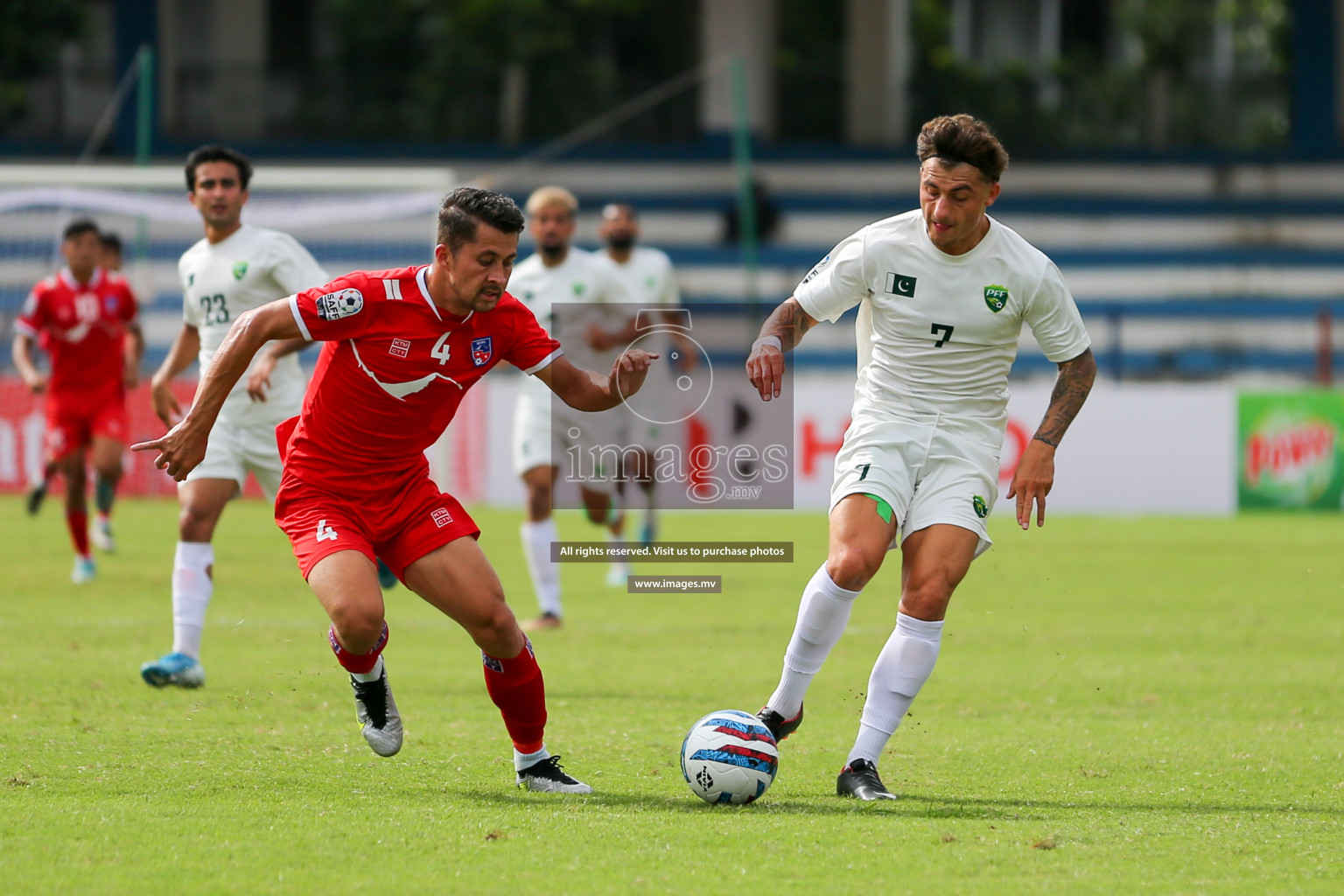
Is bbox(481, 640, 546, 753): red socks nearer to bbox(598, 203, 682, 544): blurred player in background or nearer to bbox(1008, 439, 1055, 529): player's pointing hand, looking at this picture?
bbox(1008, 439, 1055, 529): player's pointing hand

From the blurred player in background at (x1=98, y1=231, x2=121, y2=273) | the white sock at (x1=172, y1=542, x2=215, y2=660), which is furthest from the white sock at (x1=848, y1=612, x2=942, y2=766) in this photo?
the blurred player in background at (x1=98, y1=231, x2=121, y2=273)

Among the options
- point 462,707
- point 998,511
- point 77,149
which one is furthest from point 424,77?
point 462,707

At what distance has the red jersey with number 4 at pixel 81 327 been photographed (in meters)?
12.2

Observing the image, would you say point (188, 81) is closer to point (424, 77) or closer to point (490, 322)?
point (424, 77)

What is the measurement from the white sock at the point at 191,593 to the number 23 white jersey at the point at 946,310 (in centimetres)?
324

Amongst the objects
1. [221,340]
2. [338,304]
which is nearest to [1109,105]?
[221,340]

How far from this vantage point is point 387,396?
5270 millimetres

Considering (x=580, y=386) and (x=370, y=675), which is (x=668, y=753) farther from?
(x=580, y=386)

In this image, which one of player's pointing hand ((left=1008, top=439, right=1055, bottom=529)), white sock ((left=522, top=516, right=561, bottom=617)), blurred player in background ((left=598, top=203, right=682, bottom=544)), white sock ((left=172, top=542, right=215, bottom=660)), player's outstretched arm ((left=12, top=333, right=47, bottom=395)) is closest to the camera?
player's pointing hand ((left=1008, top=439, right=1055, bottom=529))

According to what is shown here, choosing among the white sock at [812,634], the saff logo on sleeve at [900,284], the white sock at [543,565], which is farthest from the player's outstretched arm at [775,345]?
the white sock at [543,565]

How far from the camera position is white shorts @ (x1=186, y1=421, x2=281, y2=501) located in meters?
7.46

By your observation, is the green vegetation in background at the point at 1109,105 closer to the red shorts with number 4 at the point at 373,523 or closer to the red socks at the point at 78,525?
the red socks at the point at 78,525

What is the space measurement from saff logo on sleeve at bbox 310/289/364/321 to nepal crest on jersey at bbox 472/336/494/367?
0.39 m

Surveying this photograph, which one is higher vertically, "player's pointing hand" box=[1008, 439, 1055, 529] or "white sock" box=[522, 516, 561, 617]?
"player's pointing hand" box=[1008, 439, 1055, 529]
